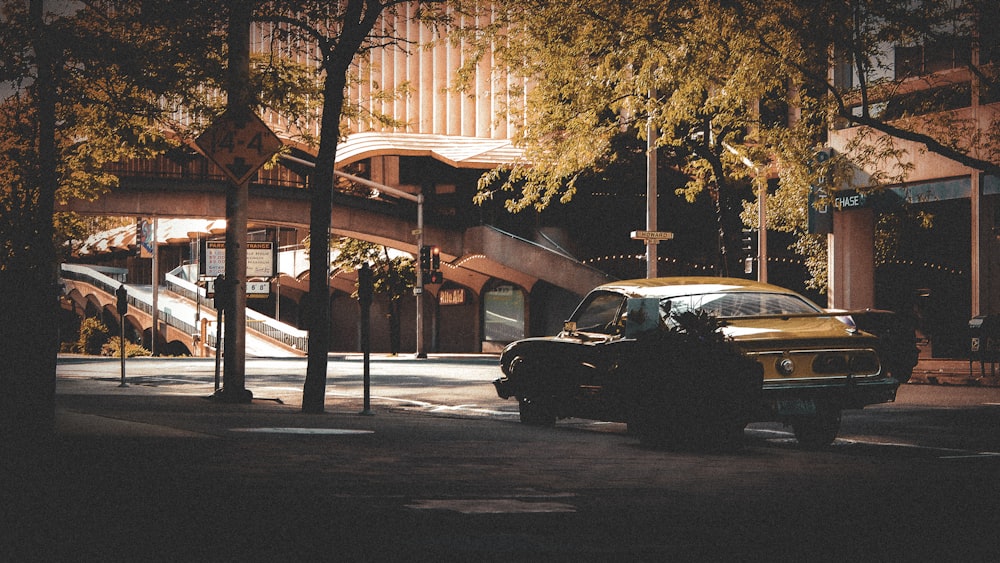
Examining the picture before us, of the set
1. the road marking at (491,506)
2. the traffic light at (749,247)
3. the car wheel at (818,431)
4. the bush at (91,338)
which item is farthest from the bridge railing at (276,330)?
the road marking at (491,506)

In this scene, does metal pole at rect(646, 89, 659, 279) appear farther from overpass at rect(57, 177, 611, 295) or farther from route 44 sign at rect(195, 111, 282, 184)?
overpass at rect(57, 177, 611, 295)

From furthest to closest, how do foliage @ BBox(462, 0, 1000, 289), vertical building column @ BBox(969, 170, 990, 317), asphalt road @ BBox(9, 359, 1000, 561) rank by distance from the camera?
vertical building column @ BBox(969, 170, 990, 317) < foliage @ BBox(462, 0, 1000, 289) < asphalt road @ BBox(9, 359, 1000, 561)

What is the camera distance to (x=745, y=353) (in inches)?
442

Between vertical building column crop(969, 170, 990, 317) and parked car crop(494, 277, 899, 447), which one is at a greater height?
vertical building column crop(969, 170, 990, 317)

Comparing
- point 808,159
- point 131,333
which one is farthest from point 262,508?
point 131,333

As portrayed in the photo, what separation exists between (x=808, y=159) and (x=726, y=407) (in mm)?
14072

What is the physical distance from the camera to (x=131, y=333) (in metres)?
97.4

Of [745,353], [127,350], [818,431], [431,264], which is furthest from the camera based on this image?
[127,350]

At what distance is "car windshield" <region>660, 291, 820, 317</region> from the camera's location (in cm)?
1243

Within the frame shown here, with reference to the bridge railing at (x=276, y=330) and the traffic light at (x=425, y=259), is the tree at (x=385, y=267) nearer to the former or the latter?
the bridge railing at (x=276, y=330)

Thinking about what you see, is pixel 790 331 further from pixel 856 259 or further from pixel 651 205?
pixel 856 259

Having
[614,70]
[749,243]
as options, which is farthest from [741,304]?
[749,243]

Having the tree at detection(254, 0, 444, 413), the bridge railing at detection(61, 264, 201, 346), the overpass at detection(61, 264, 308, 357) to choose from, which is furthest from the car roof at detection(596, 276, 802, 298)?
the bridge railing at detection(61, 264, 201, 346)

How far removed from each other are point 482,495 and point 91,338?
2815 inches
